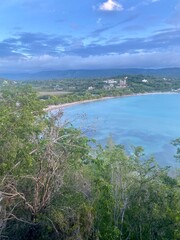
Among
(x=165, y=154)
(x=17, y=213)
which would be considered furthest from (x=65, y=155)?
(x=165, y=154)

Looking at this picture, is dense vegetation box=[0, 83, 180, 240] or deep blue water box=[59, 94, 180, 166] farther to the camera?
deep blue water box=[59, 94, 180, 166]

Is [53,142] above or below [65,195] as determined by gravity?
above

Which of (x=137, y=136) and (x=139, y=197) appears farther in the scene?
Answer: (x=137, y=136)

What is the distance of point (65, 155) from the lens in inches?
194

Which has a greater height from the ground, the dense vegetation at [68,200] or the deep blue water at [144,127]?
the dense vegetation at [68,200]

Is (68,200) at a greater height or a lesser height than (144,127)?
greater

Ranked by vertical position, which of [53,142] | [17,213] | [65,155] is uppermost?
[53,142]

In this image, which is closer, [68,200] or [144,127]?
[68,200]

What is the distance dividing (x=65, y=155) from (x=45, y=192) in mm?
706

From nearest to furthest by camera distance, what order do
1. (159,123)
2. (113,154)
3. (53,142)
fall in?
1. (53,142)
2. (113,154)
3. (159,123)

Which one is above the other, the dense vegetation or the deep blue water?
the dense vegetation

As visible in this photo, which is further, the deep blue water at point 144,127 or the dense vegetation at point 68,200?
the deep blue water at point 144,127

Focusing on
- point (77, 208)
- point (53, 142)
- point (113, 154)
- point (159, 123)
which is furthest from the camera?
point (159, 123)

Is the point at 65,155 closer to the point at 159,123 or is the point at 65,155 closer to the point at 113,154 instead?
the point at 113,154
